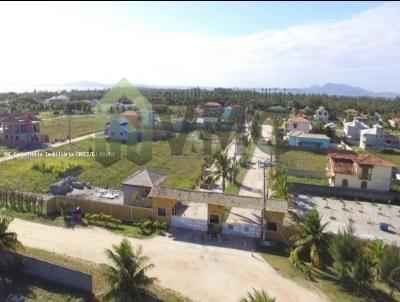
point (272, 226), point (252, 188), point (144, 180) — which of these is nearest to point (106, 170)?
point (144, 180)

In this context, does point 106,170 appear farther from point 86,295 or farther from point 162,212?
point 86,295

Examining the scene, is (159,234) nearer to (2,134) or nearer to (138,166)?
(138,166)

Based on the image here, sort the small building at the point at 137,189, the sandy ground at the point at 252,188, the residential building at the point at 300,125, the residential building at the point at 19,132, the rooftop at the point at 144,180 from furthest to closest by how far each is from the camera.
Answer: the residential building at the point at 300,125 → the residential building at the point at 19,132 → the rooftop at the point at 144,180 → the small building at the point at 137,189 → the sandy ground at the point at 252,188

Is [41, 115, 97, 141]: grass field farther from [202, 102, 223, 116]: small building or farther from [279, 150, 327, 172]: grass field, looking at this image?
[279, 150, 327, 172]: grass field

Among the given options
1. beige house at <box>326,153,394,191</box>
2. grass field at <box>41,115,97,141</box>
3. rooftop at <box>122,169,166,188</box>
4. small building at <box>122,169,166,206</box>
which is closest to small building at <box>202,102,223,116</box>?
grass field at <box>41,115,97,141</box>

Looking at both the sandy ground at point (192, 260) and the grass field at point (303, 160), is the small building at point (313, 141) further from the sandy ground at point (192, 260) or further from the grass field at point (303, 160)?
the sandy ground at point (192, 260)

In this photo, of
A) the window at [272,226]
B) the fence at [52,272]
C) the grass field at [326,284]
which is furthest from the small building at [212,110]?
the fence at [52,272]

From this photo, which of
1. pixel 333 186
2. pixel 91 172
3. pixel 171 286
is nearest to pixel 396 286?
pixel 171 286
